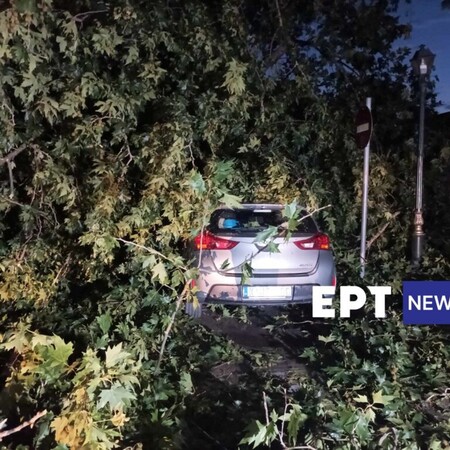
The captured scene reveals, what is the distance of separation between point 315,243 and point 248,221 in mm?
740

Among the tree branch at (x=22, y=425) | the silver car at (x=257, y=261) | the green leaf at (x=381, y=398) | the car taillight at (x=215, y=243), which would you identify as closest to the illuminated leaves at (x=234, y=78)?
the silver car at (x=257, y=261)

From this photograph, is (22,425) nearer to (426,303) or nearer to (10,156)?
(10,156)

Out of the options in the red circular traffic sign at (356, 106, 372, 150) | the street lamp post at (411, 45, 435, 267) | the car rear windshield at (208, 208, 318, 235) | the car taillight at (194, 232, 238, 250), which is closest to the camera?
the car taillight at (194, 232, 238, 250)

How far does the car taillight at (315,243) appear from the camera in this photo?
5.35 m

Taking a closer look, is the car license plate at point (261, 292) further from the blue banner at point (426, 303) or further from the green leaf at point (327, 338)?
the blue banner at point (426, 303)

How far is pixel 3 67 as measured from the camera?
4270 millimetres

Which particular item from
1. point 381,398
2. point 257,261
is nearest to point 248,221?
point 257,261

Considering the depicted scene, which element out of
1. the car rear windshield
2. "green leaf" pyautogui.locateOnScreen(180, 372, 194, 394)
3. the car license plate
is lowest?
"green leaf" pyautogui.locateOnScreen(180, 372, 194, 394)

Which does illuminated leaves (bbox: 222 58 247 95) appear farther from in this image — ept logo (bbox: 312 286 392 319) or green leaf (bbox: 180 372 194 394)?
green leaf (bbox: 180 372 194 394)

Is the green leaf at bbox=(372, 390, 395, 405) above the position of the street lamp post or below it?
below

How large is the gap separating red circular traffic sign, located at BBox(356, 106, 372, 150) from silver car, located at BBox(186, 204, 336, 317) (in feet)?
4.74

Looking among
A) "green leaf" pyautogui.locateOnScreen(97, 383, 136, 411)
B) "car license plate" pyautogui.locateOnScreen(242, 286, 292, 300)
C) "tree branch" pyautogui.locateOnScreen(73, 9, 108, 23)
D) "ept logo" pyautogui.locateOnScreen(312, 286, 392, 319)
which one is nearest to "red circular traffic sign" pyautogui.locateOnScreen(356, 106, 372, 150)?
"ept logo" pyautogui.locateOnScreen(312, 286, 392, 319)

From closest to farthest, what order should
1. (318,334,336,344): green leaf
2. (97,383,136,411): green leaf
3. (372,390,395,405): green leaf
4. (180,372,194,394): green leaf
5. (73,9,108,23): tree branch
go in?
(97,383,136,411): green leaf → (372,390,395,405): green leaf → (180,372,194,394): green leaf → (73,9,108,23): tree branch → (318,334,336,344): green leaf

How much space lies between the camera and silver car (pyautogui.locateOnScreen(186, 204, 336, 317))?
5.11 meters
